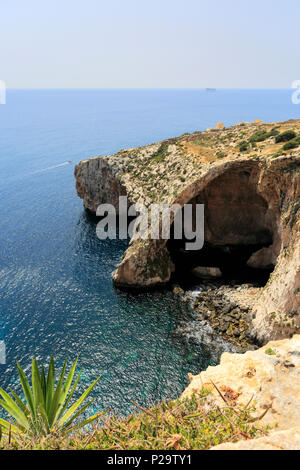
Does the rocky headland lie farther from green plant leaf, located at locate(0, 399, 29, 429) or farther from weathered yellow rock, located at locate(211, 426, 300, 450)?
green plant leaf, located at locate(0, 399, 29, 429)

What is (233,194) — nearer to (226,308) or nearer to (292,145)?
(292,145)

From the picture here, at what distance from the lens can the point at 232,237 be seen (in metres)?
57.5

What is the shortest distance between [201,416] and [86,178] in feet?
220

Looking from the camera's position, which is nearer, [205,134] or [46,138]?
[205,134]

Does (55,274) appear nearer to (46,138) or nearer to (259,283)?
(259,283)

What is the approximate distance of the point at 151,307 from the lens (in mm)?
43281

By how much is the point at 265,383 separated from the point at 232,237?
41.9 metres

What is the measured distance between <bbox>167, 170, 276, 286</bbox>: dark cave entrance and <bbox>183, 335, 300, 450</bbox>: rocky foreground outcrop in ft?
90.7

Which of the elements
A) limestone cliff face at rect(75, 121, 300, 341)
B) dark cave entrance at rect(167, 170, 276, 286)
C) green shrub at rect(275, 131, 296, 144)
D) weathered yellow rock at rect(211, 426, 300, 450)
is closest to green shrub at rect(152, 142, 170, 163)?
limestone cliff face at rect(75, 121, 300, 341)

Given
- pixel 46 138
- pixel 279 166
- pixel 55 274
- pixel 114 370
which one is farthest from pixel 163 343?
pixel 46 138

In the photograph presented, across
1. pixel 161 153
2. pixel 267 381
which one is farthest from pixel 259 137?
pixel 267 381

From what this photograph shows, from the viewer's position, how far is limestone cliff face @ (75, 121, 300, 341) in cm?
3622

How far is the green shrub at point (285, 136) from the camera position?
46.5 meters

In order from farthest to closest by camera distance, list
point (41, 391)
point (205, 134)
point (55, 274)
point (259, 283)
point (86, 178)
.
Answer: point (86, 178) < point (205, 134) < point (55, 274) < point (259, 283) < point (41, 391)
